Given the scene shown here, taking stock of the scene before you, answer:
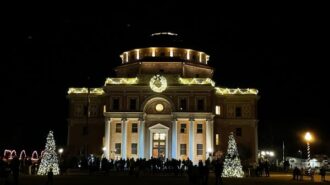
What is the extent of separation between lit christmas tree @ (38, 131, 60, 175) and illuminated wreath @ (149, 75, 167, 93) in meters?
26.3

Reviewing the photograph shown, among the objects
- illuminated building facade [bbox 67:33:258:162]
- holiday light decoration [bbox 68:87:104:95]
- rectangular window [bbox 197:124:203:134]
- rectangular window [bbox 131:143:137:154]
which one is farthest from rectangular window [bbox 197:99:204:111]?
holiday light decoration [bbox 68:87:104:95]

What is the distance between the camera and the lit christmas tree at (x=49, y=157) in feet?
138

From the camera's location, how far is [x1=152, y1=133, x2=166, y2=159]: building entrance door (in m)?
68.7

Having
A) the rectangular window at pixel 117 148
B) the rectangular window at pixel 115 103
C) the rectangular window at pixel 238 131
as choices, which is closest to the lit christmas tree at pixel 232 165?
the rectangular window at pixel 117 148

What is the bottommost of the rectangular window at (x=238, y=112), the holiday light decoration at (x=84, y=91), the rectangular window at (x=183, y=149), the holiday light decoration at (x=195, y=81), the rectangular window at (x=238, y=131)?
the rectangular window at (x=183, y=149)

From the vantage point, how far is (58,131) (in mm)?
99188

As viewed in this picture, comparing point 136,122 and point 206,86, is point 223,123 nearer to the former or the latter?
point 206,86

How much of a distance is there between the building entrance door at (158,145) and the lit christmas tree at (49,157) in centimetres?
2641

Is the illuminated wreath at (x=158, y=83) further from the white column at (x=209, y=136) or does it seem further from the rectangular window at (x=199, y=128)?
the white column at (x=209, y=136)

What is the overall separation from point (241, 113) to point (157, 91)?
14.4 m

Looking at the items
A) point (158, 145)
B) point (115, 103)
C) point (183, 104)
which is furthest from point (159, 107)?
point (115, 103)

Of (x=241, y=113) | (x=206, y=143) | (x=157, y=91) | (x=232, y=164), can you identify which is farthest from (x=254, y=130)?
(x=232, y=164)

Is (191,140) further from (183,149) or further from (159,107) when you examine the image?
(159,107)

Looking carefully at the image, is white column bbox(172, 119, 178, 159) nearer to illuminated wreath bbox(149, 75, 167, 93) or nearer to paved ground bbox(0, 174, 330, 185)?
illuminated wreath bbox(149, 75, 167, 93)
